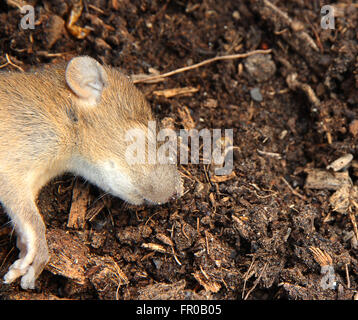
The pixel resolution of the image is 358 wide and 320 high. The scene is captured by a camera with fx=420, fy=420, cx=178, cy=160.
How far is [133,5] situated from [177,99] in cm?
126

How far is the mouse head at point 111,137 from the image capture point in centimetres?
362

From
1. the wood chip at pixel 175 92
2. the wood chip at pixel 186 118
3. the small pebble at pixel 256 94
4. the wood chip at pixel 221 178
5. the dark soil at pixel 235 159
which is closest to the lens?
the dark soil at pixel 235 159

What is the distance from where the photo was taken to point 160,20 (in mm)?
4996

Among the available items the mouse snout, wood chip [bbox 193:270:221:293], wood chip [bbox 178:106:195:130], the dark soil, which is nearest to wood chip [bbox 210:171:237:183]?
the dark soil

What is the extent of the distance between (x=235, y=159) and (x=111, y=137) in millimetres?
1316

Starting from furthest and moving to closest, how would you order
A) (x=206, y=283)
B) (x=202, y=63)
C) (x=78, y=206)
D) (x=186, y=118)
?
(x=202, y=63) < (x=186, y=118) < (x=78, y=206) < (x=206, y=283)

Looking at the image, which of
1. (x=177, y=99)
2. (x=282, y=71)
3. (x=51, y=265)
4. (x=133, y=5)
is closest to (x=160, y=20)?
(x=133, y=5)

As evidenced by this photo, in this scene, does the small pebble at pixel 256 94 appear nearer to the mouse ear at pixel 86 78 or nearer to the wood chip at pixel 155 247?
the mouse ear at pixel 86 78

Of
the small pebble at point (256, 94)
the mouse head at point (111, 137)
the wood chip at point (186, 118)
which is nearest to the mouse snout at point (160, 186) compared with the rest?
the mouse head at point (111, 137)

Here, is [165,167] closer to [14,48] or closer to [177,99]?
[177,99]

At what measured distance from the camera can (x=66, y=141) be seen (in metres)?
3.80

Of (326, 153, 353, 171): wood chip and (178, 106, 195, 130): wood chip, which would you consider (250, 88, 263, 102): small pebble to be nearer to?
(178, 106, 195, 130): wood chip

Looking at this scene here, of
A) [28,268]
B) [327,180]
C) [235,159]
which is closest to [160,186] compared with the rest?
[235,159]

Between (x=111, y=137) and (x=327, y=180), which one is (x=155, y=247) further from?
(x=327, y=180)
